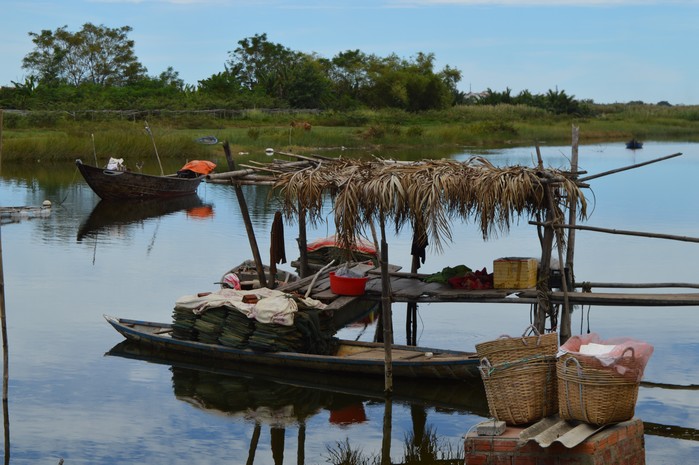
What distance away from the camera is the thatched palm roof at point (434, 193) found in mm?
11703

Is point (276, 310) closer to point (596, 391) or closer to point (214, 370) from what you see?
point (214, 370)

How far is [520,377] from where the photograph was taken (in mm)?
8242

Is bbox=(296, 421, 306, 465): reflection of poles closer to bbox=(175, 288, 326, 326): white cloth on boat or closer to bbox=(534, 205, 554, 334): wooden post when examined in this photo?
bbox=(175, 288, 326, 326): white cloth on boat

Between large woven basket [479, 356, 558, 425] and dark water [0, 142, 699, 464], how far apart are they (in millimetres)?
2050

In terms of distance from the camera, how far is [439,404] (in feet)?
38.3

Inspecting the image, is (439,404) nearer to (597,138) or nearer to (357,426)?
(357,426)

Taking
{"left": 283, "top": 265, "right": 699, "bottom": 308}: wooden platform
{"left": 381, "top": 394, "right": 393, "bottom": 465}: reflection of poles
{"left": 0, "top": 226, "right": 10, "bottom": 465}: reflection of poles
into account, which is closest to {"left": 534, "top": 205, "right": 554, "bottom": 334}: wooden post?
{"left": 283, "top": 265, "right": 699, "bottom": 308}: wooden platform

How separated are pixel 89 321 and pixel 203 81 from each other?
5750cm

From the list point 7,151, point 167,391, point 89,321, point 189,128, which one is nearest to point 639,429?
point 167,391

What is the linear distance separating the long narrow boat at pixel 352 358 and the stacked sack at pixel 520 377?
297 centimetres

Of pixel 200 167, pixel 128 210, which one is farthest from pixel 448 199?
pixel 200 167

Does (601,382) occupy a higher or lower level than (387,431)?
higher

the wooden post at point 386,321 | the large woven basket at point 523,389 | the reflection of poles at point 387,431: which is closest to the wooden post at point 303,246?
the wooden post at point 386,321

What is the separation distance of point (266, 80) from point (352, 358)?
64.0 m
